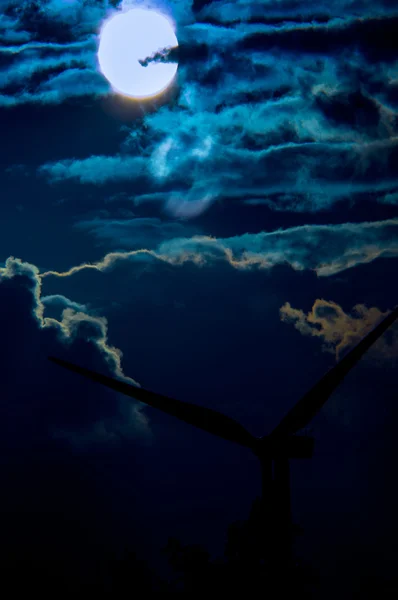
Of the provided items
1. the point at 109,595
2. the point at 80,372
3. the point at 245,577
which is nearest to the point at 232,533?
the point at 245,577

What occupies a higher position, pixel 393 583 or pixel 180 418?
pixel 180 418

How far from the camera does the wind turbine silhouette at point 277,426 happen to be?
54.6 ft

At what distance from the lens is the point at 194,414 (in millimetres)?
18312

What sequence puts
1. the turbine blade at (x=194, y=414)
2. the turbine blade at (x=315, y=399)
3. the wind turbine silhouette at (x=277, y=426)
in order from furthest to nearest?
the turbine blade at (x=315, y=399) < the turbine blade at (x=194, y=414) < the wind turbine silhouette at (x=277, y=426)

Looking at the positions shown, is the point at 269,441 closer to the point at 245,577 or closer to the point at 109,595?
the point at 245,577

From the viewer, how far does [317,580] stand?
133ft

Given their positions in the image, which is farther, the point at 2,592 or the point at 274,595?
the point at 2,592

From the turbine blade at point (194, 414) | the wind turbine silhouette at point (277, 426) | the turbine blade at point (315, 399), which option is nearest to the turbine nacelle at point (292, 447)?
the wind turbine silhouette at point (277, 426)

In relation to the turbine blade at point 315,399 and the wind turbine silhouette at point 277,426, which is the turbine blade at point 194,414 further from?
the turbine blade at point 315,399

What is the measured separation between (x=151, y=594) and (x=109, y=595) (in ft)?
13.2

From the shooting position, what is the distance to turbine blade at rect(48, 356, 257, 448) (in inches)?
714

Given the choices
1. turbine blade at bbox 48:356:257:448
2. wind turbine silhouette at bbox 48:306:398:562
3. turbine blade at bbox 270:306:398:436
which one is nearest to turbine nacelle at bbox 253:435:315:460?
wind turbine silhouette at bbox 48:306:398:562

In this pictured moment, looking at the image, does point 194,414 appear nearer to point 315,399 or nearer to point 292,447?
point 292,447

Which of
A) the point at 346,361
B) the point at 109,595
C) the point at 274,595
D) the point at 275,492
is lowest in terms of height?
the point at 109,595
